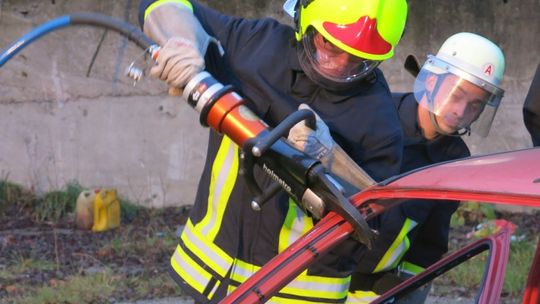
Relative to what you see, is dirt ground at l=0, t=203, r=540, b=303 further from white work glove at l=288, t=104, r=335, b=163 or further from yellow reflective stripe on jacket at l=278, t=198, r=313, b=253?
white work glove at l=288, t=104, r=335, b=163

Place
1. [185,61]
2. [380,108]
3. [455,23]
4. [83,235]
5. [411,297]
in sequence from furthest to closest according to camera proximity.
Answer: [455,23], [83,235], [411,297], [380,108], [185,61]

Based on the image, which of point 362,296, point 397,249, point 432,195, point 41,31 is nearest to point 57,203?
point 362,296

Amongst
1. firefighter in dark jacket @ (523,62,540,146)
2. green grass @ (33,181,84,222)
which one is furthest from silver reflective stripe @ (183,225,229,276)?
green grass @ (33,181,84,222)

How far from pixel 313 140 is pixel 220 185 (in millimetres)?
484

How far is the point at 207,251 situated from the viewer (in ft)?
10.1

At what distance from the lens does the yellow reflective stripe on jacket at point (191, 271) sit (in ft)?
10.1

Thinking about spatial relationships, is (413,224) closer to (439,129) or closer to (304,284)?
(439,129)

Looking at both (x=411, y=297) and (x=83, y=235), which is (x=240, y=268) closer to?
(x=411, y=297)

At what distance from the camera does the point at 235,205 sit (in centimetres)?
301

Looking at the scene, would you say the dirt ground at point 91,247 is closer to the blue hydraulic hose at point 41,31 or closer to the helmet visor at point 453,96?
the helmet visor at point 453,96

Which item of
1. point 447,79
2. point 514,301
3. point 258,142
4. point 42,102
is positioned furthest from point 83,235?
point 258,142

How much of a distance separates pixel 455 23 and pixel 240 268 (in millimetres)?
4435

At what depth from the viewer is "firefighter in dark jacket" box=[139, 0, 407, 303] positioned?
288cm

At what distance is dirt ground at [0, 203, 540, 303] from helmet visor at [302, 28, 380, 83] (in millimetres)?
2916
